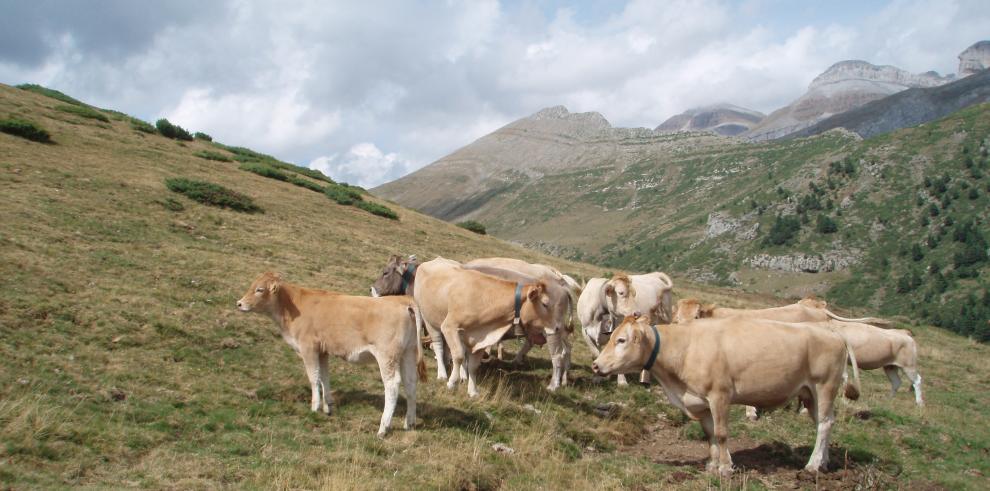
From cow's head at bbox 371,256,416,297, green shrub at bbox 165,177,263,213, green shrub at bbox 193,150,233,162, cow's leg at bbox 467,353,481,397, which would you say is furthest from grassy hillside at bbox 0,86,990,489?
green shrub at bbox 193,150,233,162

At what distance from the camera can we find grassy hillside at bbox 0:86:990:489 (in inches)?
306

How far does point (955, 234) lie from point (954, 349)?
75.7 metres

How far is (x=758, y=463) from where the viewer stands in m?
10.1

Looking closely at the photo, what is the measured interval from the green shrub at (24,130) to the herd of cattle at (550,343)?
2460 centimetres

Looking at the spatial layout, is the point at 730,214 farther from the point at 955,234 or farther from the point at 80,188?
the point at 80,188

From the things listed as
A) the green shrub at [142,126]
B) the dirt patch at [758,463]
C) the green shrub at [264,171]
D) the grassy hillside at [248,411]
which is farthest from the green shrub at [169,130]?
the dirt patch at [758,463]

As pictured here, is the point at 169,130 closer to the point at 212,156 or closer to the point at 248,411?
the point at 212,156

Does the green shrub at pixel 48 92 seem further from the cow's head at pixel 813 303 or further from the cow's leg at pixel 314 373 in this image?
the cow's head at pixel 813 303

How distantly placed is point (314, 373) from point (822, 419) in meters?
8.10

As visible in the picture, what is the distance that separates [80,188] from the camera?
22672 mm

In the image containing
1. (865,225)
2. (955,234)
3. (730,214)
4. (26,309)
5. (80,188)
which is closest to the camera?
(26,309)

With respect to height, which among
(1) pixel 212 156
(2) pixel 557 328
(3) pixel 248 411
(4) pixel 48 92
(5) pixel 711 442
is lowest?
(5) pixel 711 442

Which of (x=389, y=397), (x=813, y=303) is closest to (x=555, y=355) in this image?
(x=389, y=397)

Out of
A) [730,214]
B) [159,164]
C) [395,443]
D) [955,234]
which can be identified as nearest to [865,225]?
[955,234]
